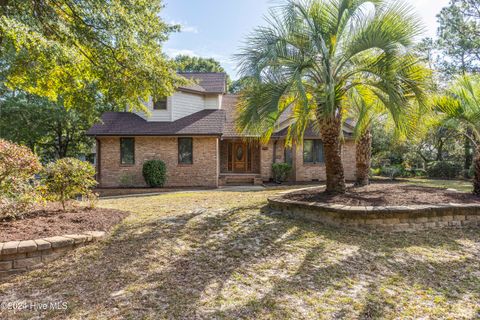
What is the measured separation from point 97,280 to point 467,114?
830cm

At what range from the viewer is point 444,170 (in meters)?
19.2

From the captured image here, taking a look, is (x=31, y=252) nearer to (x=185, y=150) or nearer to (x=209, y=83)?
(x=185, y=150)

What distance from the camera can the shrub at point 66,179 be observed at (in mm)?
5477

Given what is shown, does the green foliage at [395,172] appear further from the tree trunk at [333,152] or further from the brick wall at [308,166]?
the tree trunk at [333,152]

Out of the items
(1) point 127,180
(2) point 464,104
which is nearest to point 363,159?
(2) point 464,104

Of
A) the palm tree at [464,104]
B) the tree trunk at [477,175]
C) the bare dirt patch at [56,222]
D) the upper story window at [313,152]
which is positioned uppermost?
the palm tree at [464,104]

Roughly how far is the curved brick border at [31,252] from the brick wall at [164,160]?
10250 millimetres

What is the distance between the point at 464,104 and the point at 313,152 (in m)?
9.41

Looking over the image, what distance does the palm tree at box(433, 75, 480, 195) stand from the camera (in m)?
6.50

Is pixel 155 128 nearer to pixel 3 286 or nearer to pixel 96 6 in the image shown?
pixel 96 6

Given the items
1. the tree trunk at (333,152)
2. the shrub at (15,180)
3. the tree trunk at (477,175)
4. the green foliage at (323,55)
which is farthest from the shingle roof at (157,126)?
the tree trunk at (477,175)

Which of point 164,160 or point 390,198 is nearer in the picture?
point 390,198

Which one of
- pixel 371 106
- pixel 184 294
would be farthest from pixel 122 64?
pixel 371 106

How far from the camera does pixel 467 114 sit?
650 cm
